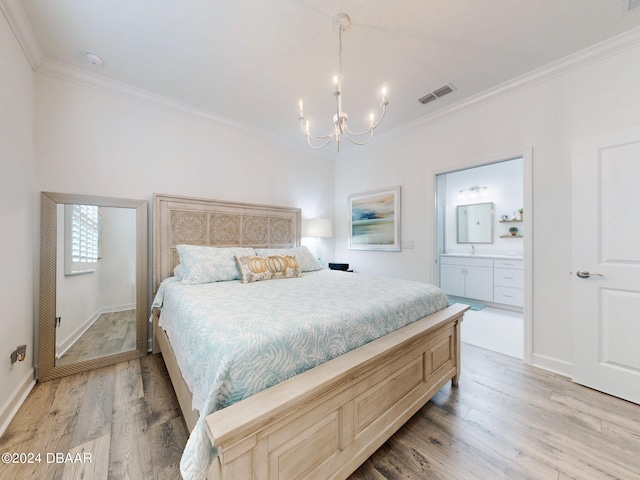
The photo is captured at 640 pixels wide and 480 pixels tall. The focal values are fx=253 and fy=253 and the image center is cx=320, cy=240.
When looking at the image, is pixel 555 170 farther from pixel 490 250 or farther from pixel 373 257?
pixel 490 250

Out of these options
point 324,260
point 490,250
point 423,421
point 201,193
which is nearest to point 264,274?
point 201,193

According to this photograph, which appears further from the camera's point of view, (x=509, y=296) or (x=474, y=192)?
(x=474, y=192)

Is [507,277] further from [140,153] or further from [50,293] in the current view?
[50,293]

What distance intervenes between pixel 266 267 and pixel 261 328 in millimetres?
1455

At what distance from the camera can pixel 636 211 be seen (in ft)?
6.32

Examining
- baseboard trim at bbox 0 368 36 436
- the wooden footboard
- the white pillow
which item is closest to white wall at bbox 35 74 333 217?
the white pillow

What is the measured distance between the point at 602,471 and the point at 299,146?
4.33m

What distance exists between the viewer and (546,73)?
7.78 feet

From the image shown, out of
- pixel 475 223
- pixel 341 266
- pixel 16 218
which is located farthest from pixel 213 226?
pixel 475 223

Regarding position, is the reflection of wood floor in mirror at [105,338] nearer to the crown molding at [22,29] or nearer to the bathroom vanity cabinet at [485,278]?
the crown molding at [22,29]

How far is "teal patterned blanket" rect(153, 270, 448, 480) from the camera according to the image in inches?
39.2

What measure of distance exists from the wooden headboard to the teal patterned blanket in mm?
874

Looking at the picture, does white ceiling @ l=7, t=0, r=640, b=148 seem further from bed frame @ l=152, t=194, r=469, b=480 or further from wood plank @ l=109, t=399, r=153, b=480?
wood plank @ l=109, t=399, r=153, b=480

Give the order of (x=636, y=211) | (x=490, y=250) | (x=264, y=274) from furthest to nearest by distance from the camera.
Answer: (x=490, y=250) → (x=264, y=274) → (x=636, y=211)
